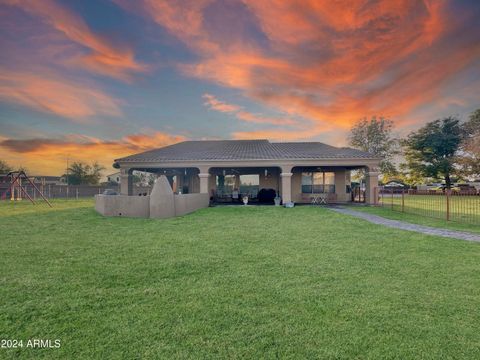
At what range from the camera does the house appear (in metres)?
17.4

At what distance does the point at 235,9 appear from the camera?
12.8 metres

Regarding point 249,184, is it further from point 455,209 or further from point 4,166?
point 4,166

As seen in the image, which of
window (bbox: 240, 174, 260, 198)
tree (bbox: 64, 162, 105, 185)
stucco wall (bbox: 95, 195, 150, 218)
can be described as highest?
tree (bbox: 64, 162, 105, 185)

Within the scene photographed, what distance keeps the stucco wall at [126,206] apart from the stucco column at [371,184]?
16.1 meters

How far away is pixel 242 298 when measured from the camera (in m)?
3.55

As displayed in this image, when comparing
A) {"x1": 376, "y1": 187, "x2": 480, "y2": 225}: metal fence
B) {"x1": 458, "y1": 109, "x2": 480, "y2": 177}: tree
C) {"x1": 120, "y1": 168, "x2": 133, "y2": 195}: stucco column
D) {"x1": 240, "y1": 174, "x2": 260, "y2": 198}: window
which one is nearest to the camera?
{"x1": 376, "y1": 187, "x2": 480, "y2": 225}: metal fence

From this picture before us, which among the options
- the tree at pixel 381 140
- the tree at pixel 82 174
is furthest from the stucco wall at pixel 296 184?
the tree at pixel 82 174

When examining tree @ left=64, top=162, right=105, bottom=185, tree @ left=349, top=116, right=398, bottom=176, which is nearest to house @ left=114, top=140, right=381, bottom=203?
tree @ left=349, top=116, right=398, bottom=176

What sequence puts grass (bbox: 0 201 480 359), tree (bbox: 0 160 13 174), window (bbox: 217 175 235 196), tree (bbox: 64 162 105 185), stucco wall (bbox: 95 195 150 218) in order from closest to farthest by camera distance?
grass (bbox: 0 201 480 359) < stucco wall (bbox: 95 195 150 218) < window (bbox: 217 175 235 196) < tree (bbox: 0 160 13 174) < tree (bbox: 64 162 105 185)

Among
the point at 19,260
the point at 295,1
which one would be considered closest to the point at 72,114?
the point at 19,260

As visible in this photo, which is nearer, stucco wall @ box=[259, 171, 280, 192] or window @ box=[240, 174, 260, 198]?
stucco wall @ box=[259, 171, 280, 192]

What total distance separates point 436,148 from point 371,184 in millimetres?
35042

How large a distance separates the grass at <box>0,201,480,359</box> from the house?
1082 centimetres

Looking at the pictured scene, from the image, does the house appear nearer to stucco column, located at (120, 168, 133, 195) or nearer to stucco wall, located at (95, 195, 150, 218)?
stucco column, located at (120, 168, 133, 195)
